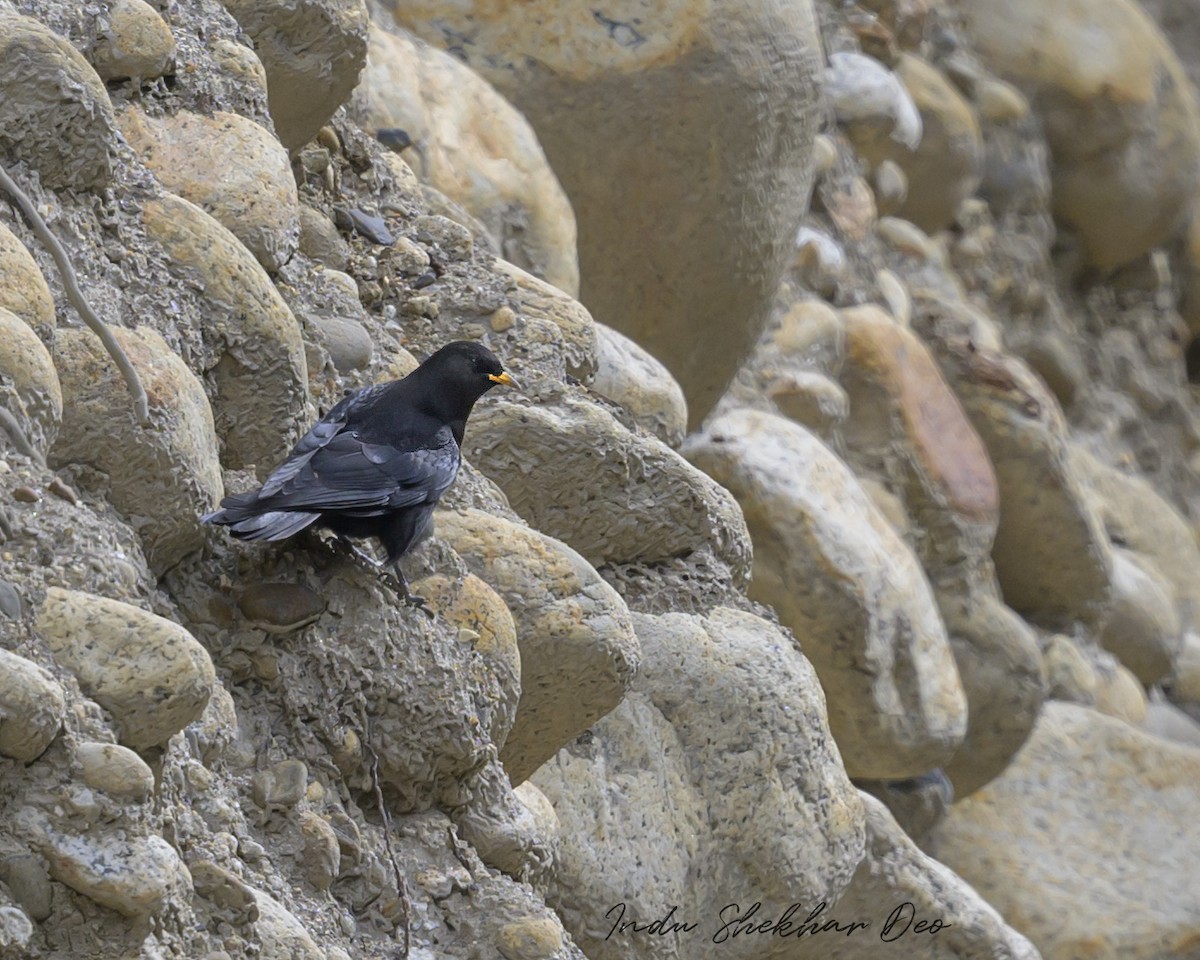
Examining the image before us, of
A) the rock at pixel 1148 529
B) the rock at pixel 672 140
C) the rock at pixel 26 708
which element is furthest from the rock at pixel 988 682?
the rock at pixel 26 708

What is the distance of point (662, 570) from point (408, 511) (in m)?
1.03

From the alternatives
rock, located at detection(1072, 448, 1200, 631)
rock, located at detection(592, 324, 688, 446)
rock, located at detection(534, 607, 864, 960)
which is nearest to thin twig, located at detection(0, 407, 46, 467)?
rock, located at detection(534, 607, 864, 960)

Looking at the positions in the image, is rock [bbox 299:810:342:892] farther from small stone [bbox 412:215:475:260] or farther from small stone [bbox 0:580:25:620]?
small stone [bbox 412:215:475:260]

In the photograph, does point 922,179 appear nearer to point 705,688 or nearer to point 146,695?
point 705,688

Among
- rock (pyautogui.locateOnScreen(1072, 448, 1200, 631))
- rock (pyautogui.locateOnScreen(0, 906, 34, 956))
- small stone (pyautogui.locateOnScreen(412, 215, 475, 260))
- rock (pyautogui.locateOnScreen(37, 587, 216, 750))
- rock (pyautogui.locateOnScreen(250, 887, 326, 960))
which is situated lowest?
rock (pyautogui.locateOnScreen(1072, 448, 1200, 631))

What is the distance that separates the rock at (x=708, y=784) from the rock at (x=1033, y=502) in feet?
9.46

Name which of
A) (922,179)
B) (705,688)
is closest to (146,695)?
(705,688)

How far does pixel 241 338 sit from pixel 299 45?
3.17 feet

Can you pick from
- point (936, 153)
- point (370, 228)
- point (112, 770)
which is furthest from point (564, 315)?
point (936, 153)

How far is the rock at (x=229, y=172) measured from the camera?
10.3 feet

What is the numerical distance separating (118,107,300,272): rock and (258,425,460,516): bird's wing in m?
0.44

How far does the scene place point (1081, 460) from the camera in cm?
816

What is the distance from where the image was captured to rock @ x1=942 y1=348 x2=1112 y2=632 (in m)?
6.52

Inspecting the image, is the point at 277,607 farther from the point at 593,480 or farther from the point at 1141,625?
the point at 1141,625
